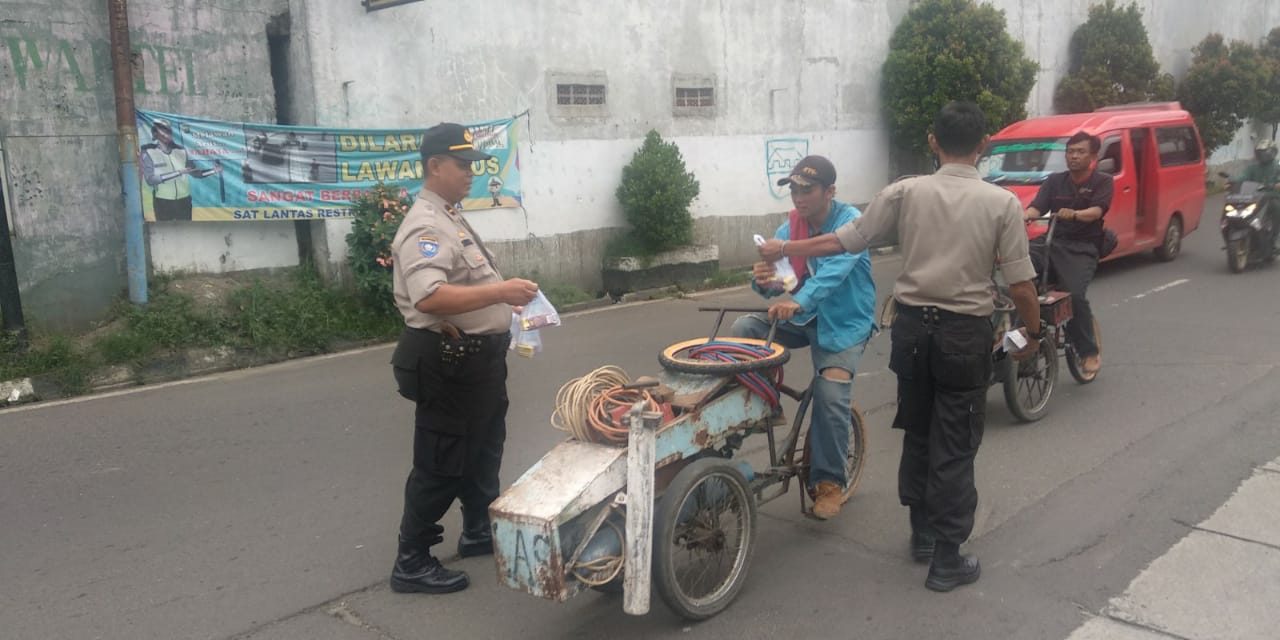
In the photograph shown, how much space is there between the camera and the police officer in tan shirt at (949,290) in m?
3.79

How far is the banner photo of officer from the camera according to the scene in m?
9.03

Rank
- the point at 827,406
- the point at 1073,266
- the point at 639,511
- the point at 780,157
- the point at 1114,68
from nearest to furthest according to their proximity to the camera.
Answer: the point at 639,511
the point at 827,406
the point at 1073,266
the point at 780,157
the point at 1114,68

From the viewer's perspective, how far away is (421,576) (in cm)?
400

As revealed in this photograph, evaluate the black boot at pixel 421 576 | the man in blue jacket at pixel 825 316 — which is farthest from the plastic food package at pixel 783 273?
the black boot at pixel 421 576

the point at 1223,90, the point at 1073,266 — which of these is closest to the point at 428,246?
the point at 1073,266

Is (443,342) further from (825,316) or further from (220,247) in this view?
(220,247)

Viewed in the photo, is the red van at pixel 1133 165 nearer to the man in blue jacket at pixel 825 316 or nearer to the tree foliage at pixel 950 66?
the tree foliage at pixel 950 66

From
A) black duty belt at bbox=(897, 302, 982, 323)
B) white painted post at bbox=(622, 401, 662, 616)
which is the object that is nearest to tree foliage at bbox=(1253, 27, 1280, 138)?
black duty belt at bbox=(897, 302, 982, 323)

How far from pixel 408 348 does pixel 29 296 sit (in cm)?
662

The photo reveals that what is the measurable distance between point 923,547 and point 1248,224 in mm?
9237

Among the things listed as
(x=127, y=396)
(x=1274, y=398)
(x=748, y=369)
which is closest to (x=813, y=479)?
(x=748, y=369)

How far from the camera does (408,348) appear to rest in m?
3.75

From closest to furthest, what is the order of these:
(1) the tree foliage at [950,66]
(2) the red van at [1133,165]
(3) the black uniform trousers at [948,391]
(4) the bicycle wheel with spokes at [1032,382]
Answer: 1. (3) the black uniform trousers at [948,391]
2. (4) the bicycle wheel with spokes at [1032,382]
3. (2) the red van at [1133,165]
4. (1) the tree foliage at [950,66]

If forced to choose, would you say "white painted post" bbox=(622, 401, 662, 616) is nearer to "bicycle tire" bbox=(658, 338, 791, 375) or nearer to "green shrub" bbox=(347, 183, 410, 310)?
"bicycle tire" bbox=(658, 338, 791, 375)
